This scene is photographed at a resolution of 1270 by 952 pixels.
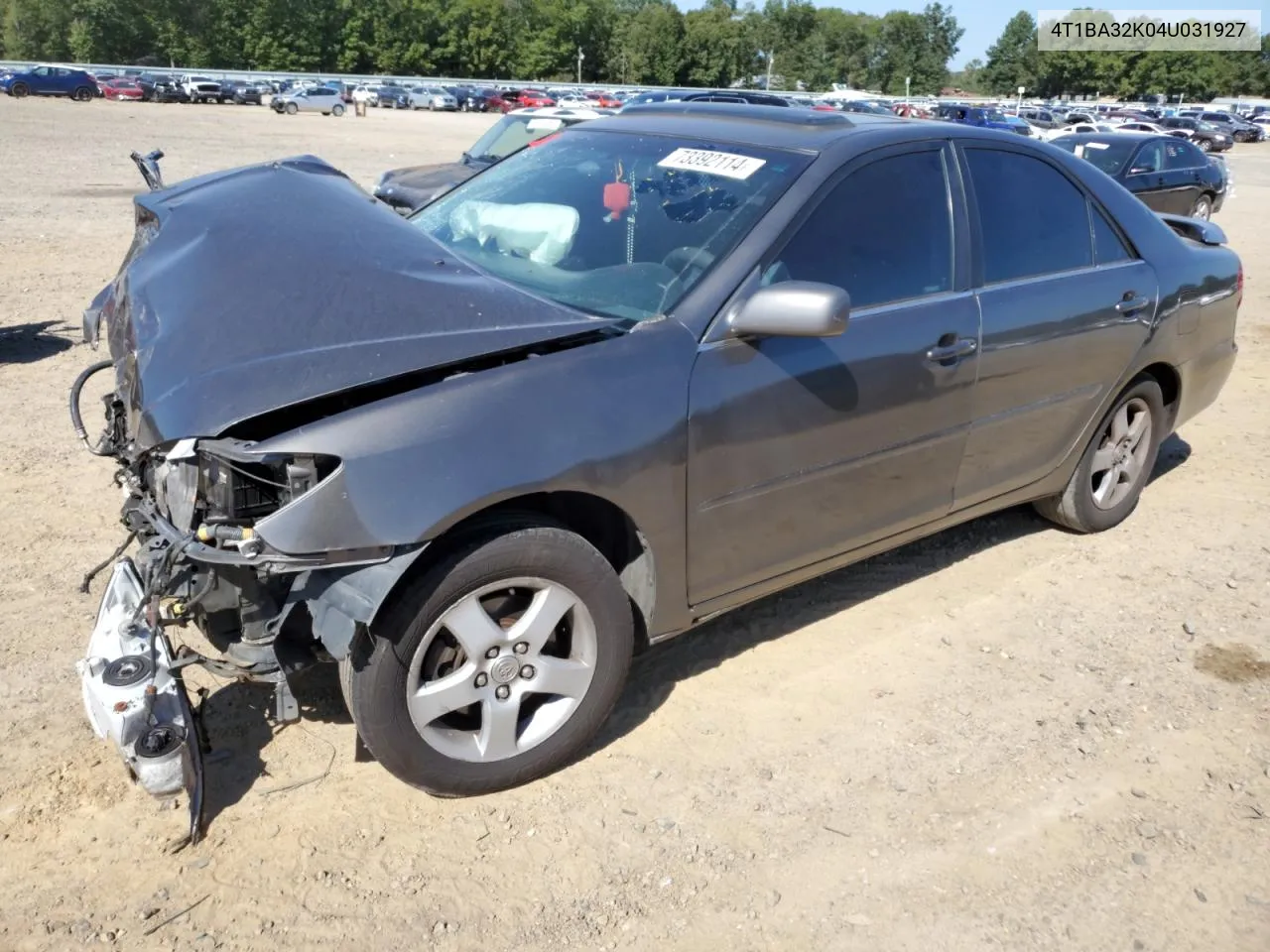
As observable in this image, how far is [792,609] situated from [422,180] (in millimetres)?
8156

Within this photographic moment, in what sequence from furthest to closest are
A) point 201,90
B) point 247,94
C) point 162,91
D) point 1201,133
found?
1. point 247,94
2. point 201,90
3. point 162,91
4. point 1201,133

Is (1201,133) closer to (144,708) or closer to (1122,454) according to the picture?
(1122,454)

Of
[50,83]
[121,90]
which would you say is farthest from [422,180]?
[121,90]

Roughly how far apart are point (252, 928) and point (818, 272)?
8.02ft

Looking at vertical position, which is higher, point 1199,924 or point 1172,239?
point 1172,239

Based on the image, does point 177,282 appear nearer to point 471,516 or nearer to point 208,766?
point 471,516

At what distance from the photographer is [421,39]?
91125mm

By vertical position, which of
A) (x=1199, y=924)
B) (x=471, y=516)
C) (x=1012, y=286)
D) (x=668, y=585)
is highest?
(x=1012, y=286)

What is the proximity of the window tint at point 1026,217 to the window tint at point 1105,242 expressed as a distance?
54mm

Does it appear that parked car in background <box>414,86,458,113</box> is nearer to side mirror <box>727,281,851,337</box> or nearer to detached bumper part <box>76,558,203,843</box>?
side mirror <box>727,281,851,337</box>

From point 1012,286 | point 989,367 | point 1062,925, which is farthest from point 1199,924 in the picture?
point 1012,286

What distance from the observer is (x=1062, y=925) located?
2.69m

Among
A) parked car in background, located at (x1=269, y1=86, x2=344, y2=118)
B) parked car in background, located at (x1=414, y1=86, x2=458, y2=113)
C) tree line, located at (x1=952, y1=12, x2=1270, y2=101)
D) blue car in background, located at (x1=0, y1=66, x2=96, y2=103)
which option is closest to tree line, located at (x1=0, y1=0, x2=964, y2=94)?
tree line, located at (x1=952, y1=12, x2=1270, y2=101)

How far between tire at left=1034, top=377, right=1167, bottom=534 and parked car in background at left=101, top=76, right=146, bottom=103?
56.6 m
